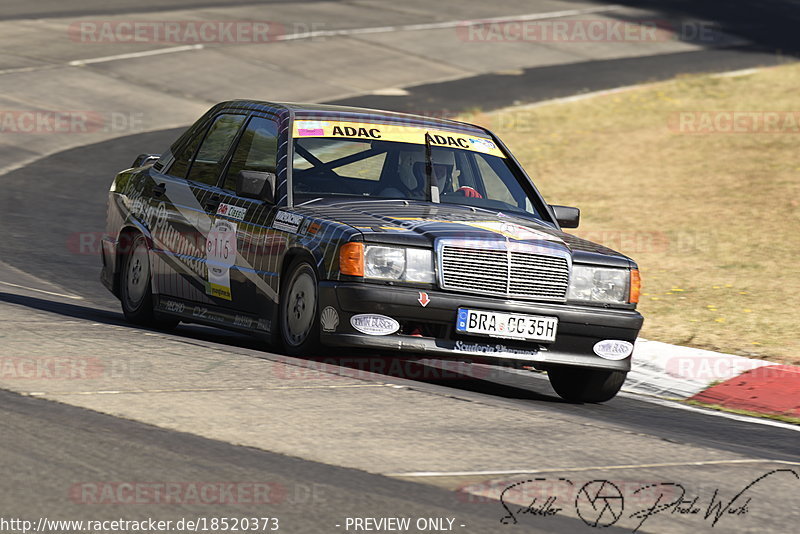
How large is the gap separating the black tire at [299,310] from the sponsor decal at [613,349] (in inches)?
65.7

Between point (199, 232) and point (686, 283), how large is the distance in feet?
20.0

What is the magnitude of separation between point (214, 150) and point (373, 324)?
2.45 meters

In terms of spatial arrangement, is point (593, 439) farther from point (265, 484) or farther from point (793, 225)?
point (793, 225)

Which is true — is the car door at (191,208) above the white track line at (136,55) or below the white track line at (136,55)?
above

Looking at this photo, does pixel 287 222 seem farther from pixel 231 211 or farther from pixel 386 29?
pixel 386 29

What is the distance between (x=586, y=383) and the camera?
29.1 ft

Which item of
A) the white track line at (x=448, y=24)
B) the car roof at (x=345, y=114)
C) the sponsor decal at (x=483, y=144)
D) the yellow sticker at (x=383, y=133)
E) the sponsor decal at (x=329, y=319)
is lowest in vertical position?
the white track line at (x=448, y=24)

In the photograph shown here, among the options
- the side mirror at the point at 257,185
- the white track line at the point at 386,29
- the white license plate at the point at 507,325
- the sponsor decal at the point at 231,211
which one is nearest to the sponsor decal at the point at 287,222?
the side mirror at the point at 257,185

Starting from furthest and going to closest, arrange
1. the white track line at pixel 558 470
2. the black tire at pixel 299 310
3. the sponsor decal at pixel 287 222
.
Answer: the sponsor decal at pixel 287 222, the black tire at pixel 299 310, the white track line at pixel 558 470

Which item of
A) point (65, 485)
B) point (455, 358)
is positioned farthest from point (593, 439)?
point (65, 485)

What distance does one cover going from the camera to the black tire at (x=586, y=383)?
346 inches

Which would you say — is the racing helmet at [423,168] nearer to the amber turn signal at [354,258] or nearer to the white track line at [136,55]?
the amber turn signal at [354,258]

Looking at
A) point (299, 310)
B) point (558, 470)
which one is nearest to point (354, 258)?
point (299, 310)

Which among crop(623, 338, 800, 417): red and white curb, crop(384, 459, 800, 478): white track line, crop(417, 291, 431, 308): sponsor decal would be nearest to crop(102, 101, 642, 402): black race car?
crop(417, 291, 431, 308): sponsor decal
